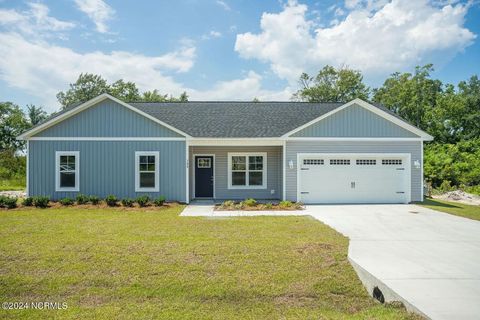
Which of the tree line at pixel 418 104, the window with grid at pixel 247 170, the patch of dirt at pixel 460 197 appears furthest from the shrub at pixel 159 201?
the tree line at pixel 418 104

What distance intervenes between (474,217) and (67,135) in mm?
16275

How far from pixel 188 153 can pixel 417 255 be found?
10.1 metres

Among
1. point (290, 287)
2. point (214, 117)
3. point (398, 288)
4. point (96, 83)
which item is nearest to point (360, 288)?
point (398, 288)

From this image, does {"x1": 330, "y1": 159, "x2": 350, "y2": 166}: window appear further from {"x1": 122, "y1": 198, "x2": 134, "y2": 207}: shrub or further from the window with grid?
{"x1": 122, "y1": 198, "x2": 134, "y2": 207}: shrub

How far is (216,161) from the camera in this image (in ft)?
50.3

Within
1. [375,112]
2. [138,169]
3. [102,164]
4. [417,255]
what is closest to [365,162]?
[375,112]

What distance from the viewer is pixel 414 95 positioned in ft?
105

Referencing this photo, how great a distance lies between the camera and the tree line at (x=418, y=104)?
2088cm

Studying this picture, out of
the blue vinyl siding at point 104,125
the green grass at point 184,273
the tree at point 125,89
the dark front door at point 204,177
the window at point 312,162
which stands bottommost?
the green grass at point 184,273

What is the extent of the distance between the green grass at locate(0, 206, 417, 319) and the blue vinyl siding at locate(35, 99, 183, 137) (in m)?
5.95

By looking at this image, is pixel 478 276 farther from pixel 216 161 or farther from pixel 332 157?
pixel 216 161

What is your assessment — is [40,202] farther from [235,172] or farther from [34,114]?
[34,114]

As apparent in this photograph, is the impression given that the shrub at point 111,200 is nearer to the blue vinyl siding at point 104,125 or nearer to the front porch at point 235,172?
the blue vinyl siding at point 104,125

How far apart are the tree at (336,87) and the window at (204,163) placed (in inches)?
993
